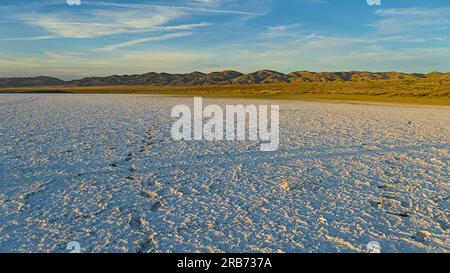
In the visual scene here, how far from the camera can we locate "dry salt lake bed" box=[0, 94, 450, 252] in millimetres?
3402

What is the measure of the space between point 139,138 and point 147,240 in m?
5.88

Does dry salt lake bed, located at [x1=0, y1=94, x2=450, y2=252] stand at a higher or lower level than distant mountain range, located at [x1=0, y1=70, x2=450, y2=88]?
lower

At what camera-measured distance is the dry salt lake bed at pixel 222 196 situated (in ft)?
11.2

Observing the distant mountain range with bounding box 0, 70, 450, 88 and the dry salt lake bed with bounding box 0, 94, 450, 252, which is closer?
the dry salt lake bed with bounding box 0, 94, 450, 252

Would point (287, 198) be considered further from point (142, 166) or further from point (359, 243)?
point (142, 166)

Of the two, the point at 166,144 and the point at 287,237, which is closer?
the point at 287,237

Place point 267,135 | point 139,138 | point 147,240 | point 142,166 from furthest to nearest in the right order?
point 267,135 → point 139,138 → point 142,166 → point 147,240

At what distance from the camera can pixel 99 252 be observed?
10.4 feet

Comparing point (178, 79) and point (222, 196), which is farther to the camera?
point (178, 79)

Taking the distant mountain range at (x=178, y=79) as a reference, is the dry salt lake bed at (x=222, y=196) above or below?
below

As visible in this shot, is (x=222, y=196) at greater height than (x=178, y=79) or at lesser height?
lesser

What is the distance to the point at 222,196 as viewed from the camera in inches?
184

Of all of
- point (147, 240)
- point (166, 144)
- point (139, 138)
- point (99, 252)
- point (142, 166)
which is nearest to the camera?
point (99, 252)

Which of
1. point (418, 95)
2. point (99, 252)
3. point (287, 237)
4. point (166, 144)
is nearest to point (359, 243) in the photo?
point (287, 237)
